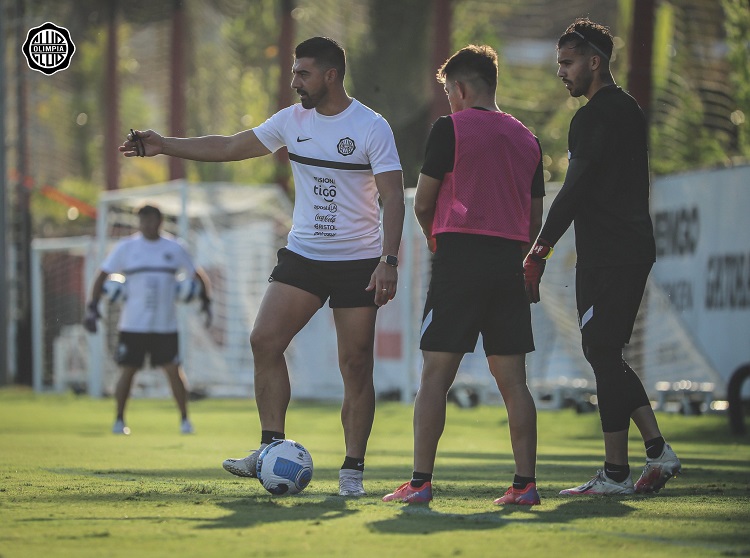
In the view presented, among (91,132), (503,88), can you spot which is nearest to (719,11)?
(503,88)

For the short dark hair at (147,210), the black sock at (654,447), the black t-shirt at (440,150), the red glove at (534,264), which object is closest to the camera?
the black t-shirt at (440,150)

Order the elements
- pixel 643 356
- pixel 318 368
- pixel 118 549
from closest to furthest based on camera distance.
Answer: pixel 118 549, pixel 643 356, pixel 318 368

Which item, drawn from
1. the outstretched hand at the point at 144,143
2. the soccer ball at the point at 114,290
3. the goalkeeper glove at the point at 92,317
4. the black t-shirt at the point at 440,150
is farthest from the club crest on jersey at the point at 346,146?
the soccer ball at the point at 114,290

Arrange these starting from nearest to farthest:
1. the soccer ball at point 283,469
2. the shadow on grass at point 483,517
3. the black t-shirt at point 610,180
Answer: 1. the shadow on grass at point 483,517
2. the soccer ball at point 283,469
3. the black t-shirt at point 610,180

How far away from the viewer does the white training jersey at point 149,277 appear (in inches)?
582

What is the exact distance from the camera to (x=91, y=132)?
54.7 meters

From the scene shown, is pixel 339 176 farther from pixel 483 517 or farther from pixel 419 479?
pixel 483 517

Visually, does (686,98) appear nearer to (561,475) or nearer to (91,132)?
(561,475)

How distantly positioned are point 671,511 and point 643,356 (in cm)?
1131

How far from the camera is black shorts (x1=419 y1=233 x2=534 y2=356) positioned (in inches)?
268

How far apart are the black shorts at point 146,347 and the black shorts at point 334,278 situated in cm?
735

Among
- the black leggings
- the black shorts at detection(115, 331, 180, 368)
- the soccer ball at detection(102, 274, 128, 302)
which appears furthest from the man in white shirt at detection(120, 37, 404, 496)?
the soccer ball at detection(102, 274, 128, 302)

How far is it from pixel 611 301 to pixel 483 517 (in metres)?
1.65

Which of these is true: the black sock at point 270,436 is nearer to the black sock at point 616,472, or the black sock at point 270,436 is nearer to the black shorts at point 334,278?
the black shorts at point 334,278
